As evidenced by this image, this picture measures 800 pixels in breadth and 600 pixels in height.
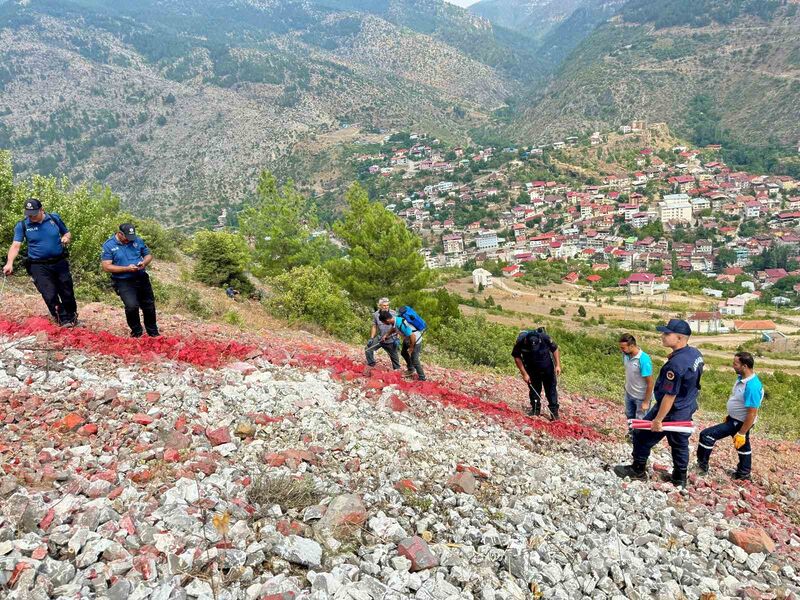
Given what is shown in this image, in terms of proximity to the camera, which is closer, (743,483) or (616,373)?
(743,483)

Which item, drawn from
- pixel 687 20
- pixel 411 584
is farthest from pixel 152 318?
pixel 687 20

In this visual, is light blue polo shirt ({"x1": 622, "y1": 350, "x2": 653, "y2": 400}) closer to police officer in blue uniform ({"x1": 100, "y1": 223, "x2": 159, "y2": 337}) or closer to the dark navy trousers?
the dark navy trousers

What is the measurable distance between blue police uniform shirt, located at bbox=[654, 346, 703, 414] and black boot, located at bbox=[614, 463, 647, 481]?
68 centimetres

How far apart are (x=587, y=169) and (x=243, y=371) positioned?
116 m

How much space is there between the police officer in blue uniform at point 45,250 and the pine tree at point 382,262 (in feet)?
35.0

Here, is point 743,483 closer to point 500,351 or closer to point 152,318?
point 152,318

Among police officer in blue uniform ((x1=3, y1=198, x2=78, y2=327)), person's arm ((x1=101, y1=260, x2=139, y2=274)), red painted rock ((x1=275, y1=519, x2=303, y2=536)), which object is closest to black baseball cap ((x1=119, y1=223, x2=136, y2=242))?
person's arm ((x1=101, y1=260, x2=139, y2=274))

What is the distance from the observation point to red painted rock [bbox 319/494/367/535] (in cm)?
349

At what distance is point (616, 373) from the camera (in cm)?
1986

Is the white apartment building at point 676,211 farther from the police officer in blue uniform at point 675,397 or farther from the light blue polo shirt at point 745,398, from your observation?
the police officer in blue uniform at point 675,397

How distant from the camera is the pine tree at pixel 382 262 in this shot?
17.0 metres

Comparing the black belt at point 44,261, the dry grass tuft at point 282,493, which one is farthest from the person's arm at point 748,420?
the black belt at point 44,261

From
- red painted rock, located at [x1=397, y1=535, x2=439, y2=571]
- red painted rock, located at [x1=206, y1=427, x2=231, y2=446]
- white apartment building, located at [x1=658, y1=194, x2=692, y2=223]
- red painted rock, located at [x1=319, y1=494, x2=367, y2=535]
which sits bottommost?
white apartment building, located at [x1=658, y1=194, x2=692, y2=223]

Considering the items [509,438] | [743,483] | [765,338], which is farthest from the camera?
[765,338]
